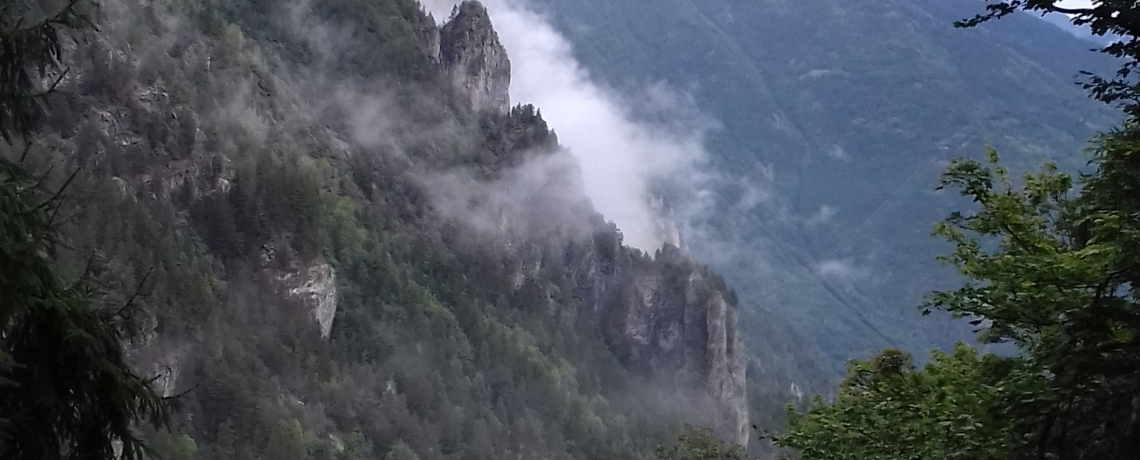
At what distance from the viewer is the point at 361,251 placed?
134500 millimetres

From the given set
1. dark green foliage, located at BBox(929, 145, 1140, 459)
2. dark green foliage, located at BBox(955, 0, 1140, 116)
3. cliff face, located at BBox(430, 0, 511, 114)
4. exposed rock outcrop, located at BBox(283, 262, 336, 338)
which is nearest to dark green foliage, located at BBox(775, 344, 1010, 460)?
dark green foliage, located at BBox(929, 145, 1140, 459)

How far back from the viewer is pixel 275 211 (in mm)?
114875

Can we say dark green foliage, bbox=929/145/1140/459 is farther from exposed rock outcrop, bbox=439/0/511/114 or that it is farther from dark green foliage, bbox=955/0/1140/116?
exposed rock outcrop, bbox=439/0/511/114

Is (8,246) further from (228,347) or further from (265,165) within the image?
(265,165)

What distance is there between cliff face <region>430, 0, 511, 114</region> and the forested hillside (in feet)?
1.43

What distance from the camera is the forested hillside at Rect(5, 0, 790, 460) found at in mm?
92938

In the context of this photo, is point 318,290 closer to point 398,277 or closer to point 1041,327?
point 398,277

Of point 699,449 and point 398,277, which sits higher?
point 398,277

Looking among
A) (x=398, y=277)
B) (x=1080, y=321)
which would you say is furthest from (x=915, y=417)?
(x=398, y=277)

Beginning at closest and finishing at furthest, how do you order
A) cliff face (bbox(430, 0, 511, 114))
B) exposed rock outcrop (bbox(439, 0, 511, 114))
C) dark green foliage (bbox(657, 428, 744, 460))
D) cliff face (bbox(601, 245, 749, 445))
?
1. dark green foliage (bbox(657, 428, 744, 460))
2. cliff face (bbox(601, 245, 749, 445))
3. exposed rock outcrop (bbox(439, 0, 511, 114))
4. cliff face (bbox(430, 0, 511, 114))

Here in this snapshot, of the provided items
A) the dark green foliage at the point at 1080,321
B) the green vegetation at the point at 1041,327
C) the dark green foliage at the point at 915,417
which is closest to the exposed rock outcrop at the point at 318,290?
the dark green foliage at the point at 915,417

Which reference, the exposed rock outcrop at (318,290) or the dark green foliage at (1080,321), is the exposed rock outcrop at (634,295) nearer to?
the exposed rock outcrop at (318,290)

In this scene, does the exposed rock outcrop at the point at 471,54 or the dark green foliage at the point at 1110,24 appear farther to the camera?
the exposed rock outcrop at the point at 471,54

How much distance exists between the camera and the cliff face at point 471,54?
183500 mm
